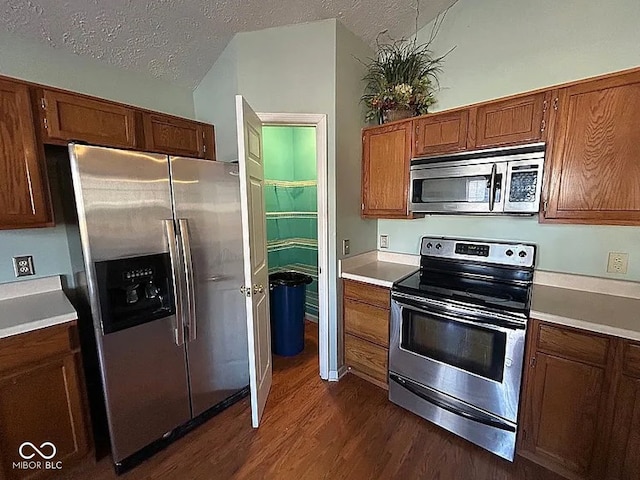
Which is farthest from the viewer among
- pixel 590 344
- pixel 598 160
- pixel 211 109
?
pixel 211 109

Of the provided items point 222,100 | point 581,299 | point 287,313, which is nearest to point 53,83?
point 222,100

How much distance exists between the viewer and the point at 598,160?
61.8 inches

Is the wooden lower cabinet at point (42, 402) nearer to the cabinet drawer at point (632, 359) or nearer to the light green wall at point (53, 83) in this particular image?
the light green wall at point (53, 83)

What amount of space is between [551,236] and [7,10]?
3468mm

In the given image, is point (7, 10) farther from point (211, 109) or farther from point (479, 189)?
point (479, 189)

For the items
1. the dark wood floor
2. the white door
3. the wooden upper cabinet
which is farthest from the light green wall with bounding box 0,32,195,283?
the dark wood floor

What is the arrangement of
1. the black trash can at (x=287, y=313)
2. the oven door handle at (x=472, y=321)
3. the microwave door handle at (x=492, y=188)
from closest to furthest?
the oven door handle at (x=472, y=321) → the microwave door handle at (x=492, y=188) → the black trash can at (x=287, y=313)

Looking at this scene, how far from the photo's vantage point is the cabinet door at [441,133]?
6.53 ft

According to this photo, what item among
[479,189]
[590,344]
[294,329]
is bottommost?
[294,329]

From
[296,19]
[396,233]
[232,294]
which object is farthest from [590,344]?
[296,19]

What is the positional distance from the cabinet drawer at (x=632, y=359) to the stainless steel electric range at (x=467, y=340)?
0.39 metres

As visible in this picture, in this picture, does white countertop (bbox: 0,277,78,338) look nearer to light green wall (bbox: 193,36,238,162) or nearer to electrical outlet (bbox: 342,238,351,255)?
light green wall (bbox: 193,36,238,162)

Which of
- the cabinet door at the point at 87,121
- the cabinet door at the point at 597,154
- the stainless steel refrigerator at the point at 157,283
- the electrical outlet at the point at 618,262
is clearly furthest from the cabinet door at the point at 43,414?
the electrical outlet at the point at 618,262

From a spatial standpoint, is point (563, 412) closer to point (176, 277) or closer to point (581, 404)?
point (581, 404)
